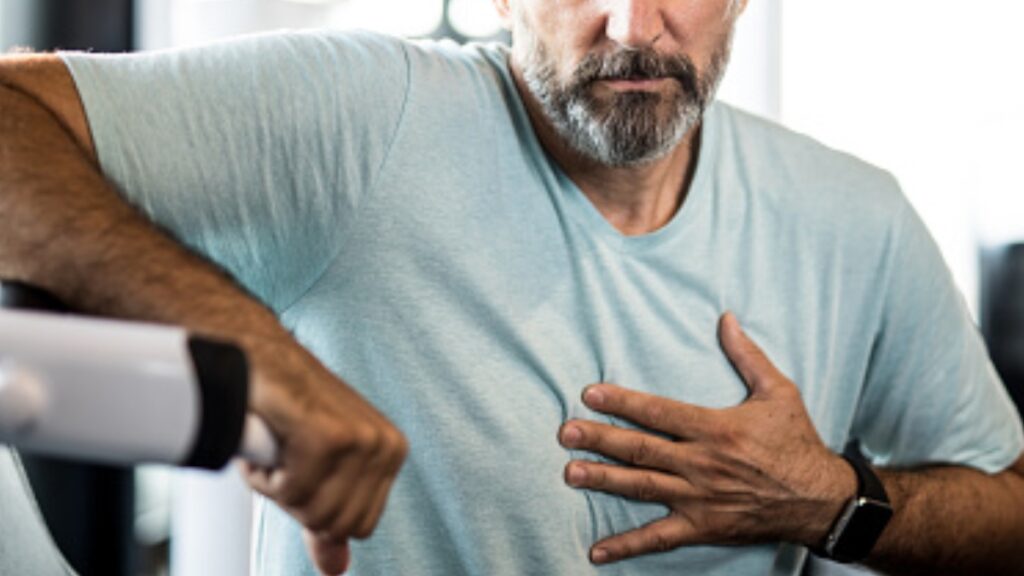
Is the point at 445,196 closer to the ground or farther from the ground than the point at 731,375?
farther from the ground

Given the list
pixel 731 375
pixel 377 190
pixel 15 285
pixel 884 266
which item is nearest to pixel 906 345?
pixel 884 266

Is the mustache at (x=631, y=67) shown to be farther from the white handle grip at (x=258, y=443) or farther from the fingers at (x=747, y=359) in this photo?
the white handle grip at (x=258, y=443)

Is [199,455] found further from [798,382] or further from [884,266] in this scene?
[884,266]

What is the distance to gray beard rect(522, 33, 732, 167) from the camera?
3.85ft

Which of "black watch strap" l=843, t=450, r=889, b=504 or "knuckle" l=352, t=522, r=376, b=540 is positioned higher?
"knuckle" l=352, t=522, r=376, b=540

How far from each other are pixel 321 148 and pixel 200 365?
0.57 m

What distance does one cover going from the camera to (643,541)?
1159 mm

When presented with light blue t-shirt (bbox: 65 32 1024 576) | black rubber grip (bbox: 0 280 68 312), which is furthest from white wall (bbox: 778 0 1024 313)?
black rubber grip (bbox: 0 280 68 312)

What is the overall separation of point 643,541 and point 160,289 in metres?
0.54

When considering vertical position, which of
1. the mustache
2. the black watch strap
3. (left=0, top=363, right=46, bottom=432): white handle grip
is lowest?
the black watch strap

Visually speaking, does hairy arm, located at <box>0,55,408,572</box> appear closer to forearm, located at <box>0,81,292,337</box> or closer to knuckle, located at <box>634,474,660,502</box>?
forearm, located at <box>0,81,292,337</box>

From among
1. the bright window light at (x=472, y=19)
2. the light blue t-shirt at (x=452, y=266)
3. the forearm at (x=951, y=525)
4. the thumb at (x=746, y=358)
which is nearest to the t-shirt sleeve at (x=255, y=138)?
the light blue t-shirt at (x=452, y=266)

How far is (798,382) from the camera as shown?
4.26 ft

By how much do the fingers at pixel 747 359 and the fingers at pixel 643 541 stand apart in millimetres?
147
